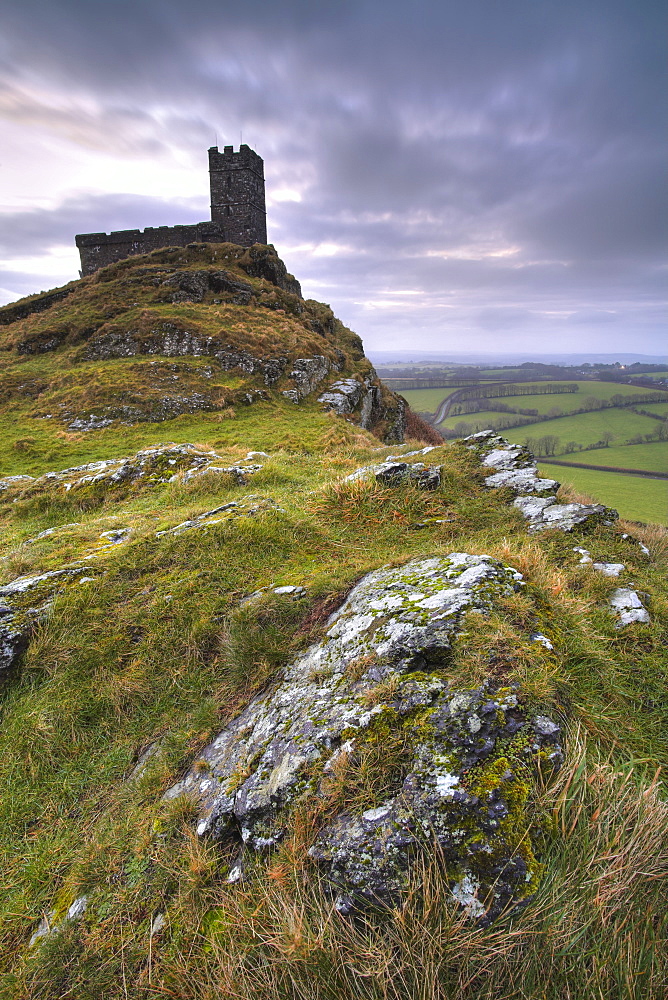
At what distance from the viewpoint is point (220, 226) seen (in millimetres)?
36094

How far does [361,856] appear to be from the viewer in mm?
2309

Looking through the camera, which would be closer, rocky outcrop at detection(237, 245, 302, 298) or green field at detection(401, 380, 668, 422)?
rocky outcrop at detection(237, 245, 302, 298)

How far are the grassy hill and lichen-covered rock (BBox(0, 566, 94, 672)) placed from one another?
0.03m

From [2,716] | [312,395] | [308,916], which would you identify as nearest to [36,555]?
[2,716]

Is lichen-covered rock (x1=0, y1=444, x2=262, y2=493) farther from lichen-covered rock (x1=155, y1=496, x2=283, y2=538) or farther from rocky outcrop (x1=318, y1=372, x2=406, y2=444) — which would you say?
rocky outcrop (x1=318, y1=372, x2=406, y2=444)

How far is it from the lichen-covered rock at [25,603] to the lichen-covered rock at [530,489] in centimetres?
674

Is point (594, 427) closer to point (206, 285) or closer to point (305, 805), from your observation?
point (206, 285)

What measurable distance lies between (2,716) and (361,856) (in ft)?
14.0

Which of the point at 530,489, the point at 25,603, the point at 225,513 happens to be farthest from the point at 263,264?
the point at 25,603

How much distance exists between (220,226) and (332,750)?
141ft

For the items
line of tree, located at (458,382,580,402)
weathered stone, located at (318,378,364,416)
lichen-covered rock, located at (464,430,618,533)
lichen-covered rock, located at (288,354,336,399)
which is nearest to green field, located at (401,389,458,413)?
line of tree, located at (458,382,580,402)

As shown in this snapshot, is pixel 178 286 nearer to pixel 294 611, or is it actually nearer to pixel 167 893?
pixel 294 611

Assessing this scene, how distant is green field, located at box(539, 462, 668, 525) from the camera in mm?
43156

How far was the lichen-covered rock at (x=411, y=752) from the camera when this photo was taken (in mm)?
2250
